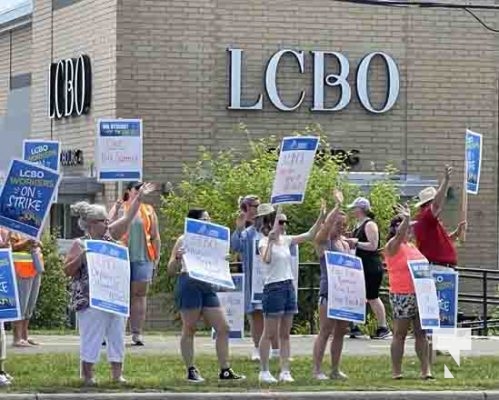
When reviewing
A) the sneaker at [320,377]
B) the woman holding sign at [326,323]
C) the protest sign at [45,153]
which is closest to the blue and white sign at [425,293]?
the woman holding sign at [326,323]

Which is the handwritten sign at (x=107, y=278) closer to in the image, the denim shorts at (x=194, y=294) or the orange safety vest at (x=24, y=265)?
the denim shorts at (x=194, y=294)

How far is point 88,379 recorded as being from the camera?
13.1 metres

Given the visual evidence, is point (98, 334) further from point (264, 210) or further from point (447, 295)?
point (447, 295)

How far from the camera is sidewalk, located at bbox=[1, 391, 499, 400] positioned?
12406mm

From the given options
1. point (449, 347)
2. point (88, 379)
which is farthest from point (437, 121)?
point (88, 379)

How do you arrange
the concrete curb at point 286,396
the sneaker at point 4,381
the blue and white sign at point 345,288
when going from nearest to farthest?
the concrete curb at point 286,396 < the sneaker at point 4,381 < the blue and white sign at point 345,288

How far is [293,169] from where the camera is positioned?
46.1 feet

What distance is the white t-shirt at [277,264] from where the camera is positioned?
1350cm

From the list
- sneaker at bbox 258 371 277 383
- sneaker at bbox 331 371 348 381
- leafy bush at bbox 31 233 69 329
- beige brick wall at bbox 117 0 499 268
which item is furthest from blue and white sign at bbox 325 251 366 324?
beige brick wall at bbox 117 0 499 268

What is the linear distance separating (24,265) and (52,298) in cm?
676

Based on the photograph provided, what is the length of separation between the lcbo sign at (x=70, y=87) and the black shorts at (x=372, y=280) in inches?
450

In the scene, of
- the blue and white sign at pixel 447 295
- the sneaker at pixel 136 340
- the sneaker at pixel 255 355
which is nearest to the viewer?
the blue and white sign at pixel 447 295

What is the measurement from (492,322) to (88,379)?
31.8 ft

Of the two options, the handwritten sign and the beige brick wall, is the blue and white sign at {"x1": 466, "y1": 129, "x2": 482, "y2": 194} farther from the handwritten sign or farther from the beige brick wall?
the beige brick wall
